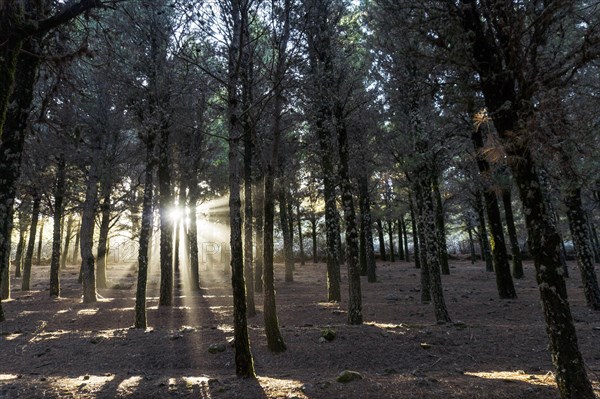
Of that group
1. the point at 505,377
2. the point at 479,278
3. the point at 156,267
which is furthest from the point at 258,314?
the point at 156,267

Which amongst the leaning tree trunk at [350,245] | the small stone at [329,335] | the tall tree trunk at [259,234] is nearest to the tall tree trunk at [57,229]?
the tall tree trunk at [259,234]

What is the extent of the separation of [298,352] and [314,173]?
12747mm

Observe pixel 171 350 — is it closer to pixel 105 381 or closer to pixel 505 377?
pixel 105 381

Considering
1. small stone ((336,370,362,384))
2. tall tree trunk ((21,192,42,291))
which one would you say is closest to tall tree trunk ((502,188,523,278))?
small stone ((336,370,362,384))

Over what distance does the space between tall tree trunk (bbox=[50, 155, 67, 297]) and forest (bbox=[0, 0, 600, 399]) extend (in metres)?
0.11

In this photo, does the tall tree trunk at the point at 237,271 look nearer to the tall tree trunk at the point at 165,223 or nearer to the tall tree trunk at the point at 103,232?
the tall tree trunk at the point at 165,223

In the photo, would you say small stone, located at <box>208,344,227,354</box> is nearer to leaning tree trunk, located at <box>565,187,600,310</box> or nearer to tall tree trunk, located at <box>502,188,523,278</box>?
leaning tree trunk, located at <box>565,187,600,310</box>

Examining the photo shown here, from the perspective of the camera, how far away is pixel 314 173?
795 inches

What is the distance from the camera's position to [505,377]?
20.8ft

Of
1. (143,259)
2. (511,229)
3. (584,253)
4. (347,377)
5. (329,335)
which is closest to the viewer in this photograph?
(347,377)

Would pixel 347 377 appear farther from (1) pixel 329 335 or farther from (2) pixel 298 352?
(1) pixel 329 335

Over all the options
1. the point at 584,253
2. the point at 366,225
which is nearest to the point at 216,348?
the point at 584,253

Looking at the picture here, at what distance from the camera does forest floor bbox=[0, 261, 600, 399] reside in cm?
599

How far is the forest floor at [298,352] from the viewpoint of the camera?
5.99m
